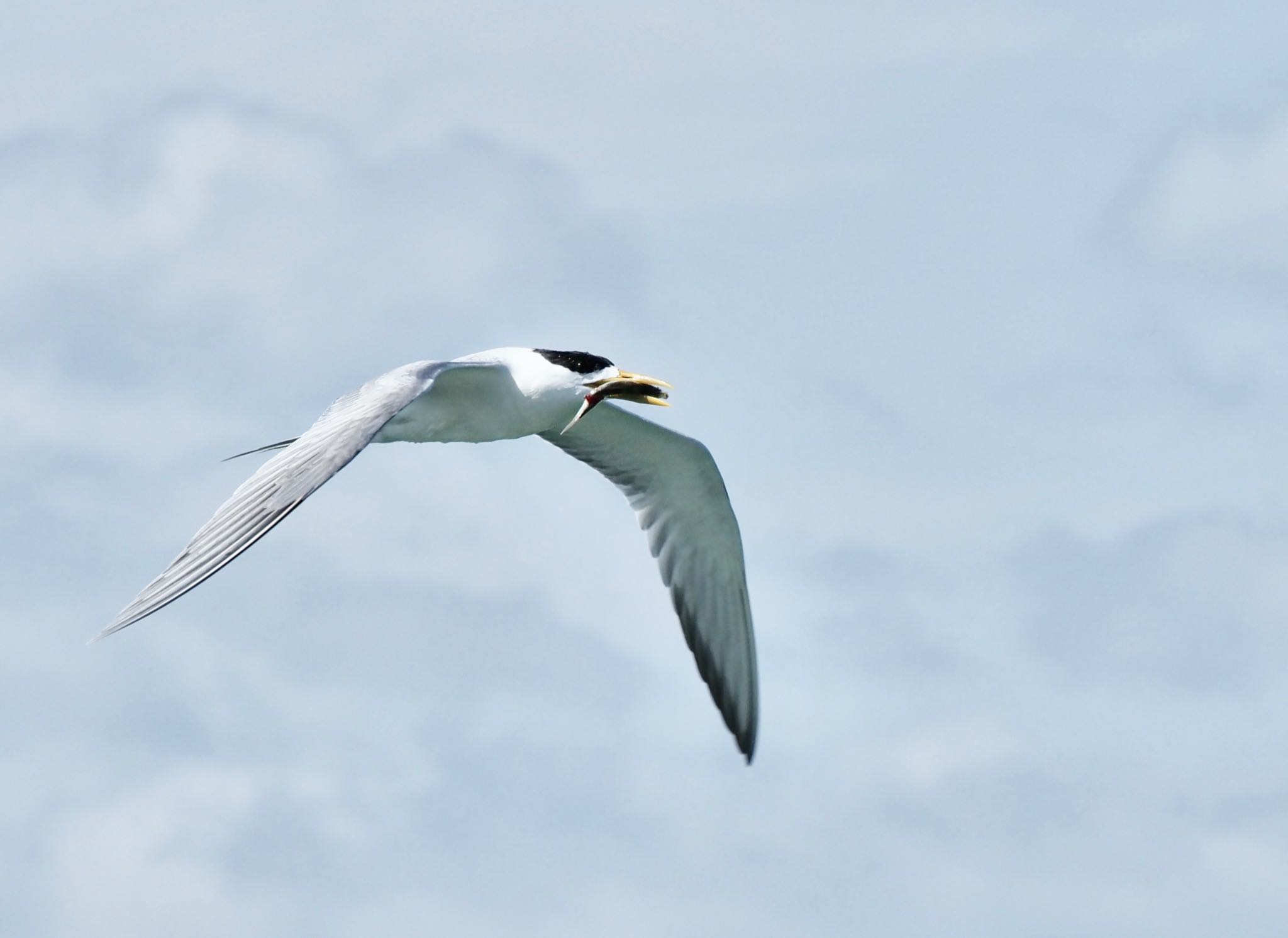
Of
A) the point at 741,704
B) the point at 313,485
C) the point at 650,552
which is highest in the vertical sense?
the point at 650,552

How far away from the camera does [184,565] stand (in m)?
12.9

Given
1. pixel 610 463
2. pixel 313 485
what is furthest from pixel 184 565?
pixel 610 463

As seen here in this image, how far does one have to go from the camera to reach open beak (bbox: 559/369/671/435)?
1612cm

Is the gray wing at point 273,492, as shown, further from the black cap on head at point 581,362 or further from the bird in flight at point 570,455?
the black cap on head at point 581,362

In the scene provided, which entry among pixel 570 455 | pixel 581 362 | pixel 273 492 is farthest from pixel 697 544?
pixel 273 492

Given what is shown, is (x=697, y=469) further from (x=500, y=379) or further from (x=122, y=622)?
(x=122, y=622)

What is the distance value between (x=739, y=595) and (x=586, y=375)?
428 cm

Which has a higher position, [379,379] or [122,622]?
[379,379]

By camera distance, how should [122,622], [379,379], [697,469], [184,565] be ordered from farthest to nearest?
1. [697,469]
2. [379,379]
3. [184,565]
4. [122,622]

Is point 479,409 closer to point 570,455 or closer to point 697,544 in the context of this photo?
point 570,455

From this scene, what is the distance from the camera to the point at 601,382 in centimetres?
1659

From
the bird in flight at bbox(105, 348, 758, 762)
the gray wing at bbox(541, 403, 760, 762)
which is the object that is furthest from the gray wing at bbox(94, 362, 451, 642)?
the gray wing at bbox(541, 403, 760, 762)

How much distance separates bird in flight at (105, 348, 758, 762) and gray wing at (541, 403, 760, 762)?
0.05 ft

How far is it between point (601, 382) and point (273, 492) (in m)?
3.99
